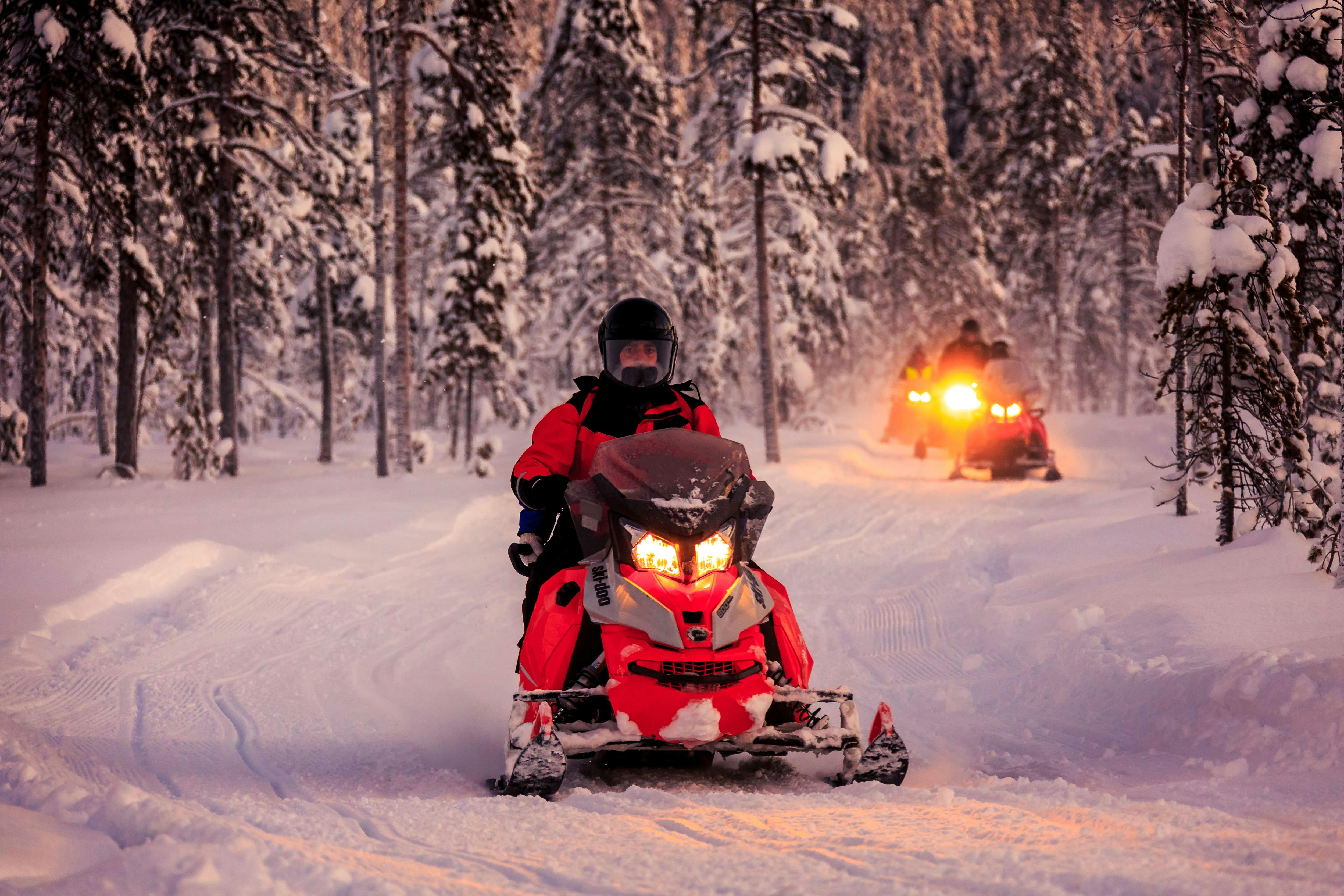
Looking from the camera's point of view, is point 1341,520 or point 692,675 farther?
point 1341,520

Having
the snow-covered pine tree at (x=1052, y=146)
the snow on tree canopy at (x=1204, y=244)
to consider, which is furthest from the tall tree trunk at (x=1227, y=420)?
the snow-covered pine tree at (x=1052, y=146)

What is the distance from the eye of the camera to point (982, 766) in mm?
4809

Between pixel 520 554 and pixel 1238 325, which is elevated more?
pixel 1238 325

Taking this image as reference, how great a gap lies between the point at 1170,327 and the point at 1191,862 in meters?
6.05

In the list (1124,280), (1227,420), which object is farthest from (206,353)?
(1124,280)

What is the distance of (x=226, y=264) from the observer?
19219 millimetres

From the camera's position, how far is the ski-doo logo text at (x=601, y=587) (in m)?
4.30

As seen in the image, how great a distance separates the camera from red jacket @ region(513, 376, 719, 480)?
16.8ft

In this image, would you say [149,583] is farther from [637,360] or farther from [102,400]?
[102,400]

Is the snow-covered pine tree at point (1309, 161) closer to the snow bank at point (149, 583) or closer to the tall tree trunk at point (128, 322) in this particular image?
the snow bank at point (149, 583)

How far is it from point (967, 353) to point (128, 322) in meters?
15.0

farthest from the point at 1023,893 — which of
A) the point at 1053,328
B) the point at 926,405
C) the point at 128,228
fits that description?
the point at 1053,328

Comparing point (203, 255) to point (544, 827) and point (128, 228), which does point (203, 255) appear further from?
point (544, 827)

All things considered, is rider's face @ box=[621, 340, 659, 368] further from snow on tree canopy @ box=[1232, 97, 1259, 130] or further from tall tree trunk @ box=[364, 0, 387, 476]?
tall tree trunk @ box=[364, 0, 387, 476]
